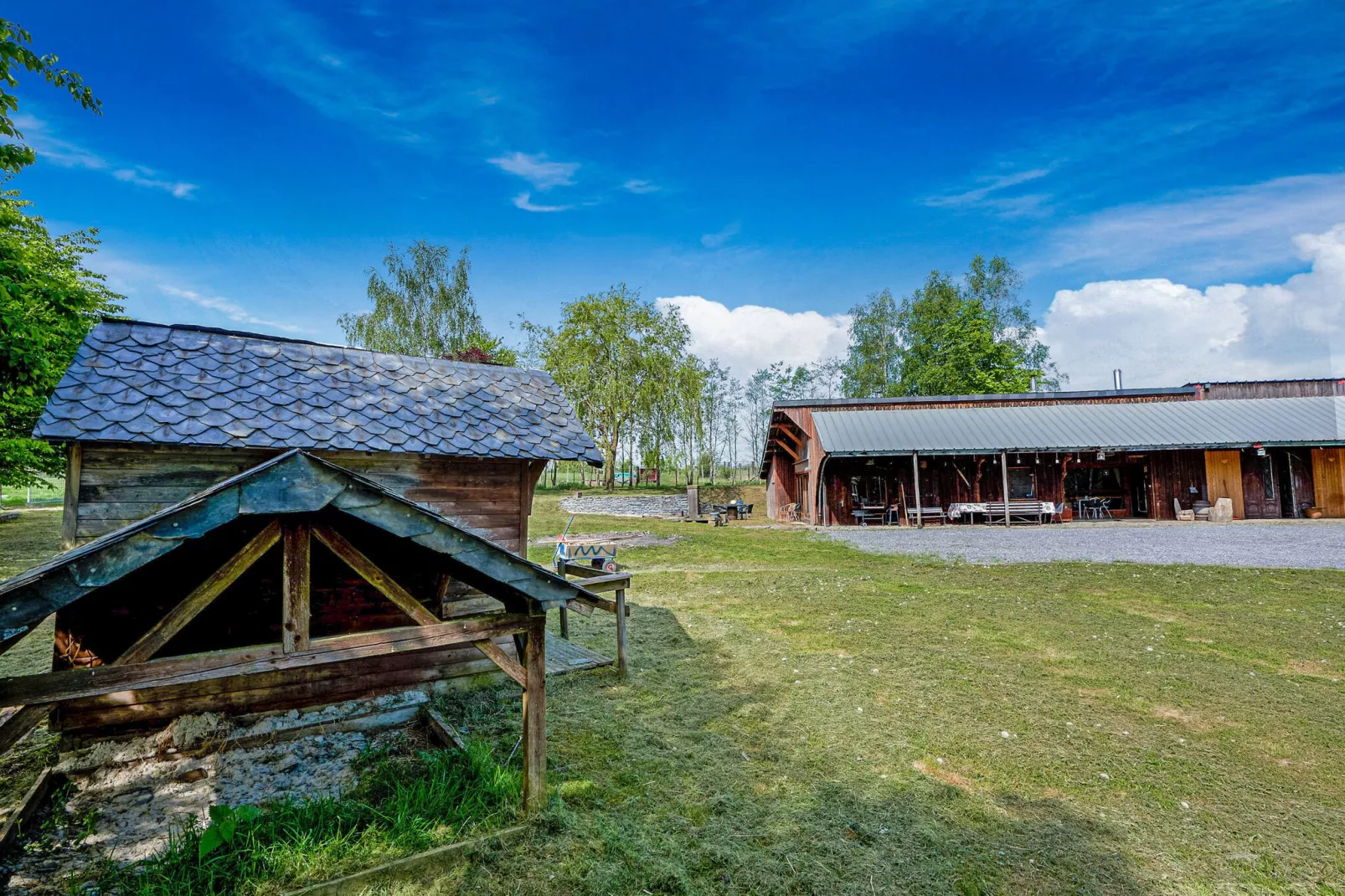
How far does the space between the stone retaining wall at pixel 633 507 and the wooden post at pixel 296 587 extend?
1046 inches

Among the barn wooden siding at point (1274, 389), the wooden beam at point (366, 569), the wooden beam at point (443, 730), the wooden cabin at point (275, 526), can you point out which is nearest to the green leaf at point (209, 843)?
the wooden cabin at point (275, 526)

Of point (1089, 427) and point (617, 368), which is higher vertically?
point (617, 368)

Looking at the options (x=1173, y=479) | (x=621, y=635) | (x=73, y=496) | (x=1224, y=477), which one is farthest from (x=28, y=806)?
(x=1224, y=477)

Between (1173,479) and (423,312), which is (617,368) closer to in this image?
(423,312)

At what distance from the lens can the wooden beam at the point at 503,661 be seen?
3544mm

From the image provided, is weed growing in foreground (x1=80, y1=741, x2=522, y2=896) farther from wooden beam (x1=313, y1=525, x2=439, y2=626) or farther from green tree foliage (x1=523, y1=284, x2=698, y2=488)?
green tree foliage (x1=523, y1=284, x2=698, y2=488)

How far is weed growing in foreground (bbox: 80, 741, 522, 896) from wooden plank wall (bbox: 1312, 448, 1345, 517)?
3206cm

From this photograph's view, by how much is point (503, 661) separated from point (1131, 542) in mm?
19340

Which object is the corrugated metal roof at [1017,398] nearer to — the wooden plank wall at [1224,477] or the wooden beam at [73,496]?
the wooden plank wall at [1224,477]

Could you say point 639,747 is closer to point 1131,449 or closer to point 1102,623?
point 1102,623

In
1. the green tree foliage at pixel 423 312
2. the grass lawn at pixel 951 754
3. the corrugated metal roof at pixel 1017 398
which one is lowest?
the grass lawn at pixel 951 754

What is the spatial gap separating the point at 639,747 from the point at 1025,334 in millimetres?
45863

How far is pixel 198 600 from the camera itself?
117 inches

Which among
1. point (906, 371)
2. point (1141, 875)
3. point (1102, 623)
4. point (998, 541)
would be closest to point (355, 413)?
point (1141, 875)
